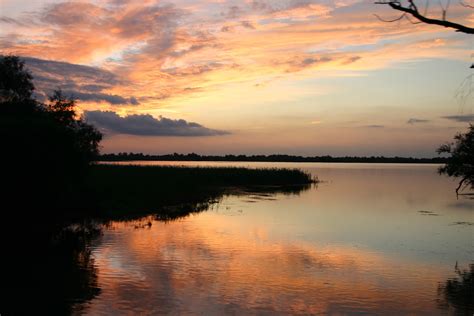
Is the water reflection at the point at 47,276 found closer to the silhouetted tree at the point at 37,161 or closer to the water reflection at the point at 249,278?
the water reflection at the point at 249,278

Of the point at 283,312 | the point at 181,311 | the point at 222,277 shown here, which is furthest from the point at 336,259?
the point at 181,311

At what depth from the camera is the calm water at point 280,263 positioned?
12.1 m

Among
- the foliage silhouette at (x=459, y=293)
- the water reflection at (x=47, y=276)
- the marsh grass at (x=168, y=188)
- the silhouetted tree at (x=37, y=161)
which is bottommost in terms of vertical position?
the foliage silhouette at (x=459, y=293)

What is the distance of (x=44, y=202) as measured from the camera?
21.0 meters

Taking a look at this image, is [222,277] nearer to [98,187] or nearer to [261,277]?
[261,277]

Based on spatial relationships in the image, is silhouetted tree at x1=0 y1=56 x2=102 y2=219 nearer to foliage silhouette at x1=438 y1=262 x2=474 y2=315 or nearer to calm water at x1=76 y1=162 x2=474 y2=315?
calm water at x1=76 y1=162 x2=474 y2=315

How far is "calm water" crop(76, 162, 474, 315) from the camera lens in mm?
12102

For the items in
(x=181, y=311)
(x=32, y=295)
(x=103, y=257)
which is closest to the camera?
(x=181, y=311)

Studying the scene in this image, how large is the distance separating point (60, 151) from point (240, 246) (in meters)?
9.51

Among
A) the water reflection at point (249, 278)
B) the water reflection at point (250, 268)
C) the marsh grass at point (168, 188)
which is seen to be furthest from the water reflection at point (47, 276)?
the marsh grass at point (168, 188)

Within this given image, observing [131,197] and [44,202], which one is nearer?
[44,202]

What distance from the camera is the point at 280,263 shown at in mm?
17078

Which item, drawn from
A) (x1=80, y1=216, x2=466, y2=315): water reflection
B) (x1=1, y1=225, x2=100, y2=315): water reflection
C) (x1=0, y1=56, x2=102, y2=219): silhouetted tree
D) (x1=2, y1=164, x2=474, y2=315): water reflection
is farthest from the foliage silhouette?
(x1=0, y1=56, x2=102, y2=219): silhouetted tree

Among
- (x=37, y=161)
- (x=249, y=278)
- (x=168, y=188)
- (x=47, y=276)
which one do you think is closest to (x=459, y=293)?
(x=249, y=278)
